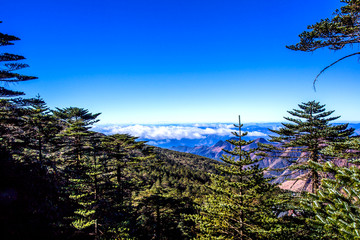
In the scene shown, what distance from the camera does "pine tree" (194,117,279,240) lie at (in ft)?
28.6

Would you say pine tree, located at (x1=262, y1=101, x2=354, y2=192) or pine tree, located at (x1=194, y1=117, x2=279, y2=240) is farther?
pine tree, located at (x1=262, y1=101, x2=354, y2=192)

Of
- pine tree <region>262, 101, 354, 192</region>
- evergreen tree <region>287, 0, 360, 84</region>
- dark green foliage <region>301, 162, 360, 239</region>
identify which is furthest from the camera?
pine tree <region>262, 101, 354, 192</region>

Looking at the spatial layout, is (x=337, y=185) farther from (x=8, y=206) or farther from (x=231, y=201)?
(x=8, y=206)

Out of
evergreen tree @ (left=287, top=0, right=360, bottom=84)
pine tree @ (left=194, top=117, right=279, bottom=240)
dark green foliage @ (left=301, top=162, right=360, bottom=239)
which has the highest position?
evergreen tree @ (left=287, top=0, right=360, bottom=84)

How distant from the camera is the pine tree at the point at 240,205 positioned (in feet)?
28.6

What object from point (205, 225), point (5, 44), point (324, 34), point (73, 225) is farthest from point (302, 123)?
point (5, 44)

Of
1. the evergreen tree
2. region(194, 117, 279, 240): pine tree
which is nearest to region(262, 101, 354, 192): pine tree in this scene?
region(194, 117, 279, 240): pine tree

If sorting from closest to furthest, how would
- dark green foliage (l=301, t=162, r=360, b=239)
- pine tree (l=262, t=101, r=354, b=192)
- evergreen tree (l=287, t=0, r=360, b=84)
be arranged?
dark green foliage (l=301, t=162, r=360, b=239) → evergreen tree (l=287, t=0, r=360, b=84) → pine tree (l=262, t=101, r=354, b=192)

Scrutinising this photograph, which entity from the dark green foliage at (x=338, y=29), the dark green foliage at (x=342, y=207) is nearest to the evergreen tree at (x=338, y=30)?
the dark green foliage at (x=338, y=29)

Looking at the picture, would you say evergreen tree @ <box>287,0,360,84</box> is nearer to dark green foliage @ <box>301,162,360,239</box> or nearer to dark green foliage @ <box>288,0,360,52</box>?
dark green foliage @ <box>288,0,360,52</box>

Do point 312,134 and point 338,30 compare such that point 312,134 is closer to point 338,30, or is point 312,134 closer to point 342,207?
point 338,30

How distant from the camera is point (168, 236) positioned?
64.5 feet

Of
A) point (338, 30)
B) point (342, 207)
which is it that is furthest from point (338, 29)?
point (342, 207)

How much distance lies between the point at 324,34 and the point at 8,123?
69.7ft
